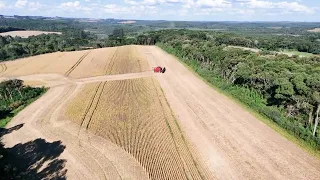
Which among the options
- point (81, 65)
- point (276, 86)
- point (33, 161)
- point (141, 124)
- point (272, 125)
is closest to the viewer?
point (33, 161)

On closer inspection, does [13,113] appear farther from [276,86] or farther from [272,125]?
[276,86]

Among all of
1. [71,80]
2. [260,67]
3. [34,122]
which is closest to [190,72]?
[260,67]

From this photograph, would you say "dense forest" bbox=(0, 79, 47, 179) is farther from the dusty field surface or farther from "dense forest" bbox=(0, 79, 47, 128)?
the dusty field surface

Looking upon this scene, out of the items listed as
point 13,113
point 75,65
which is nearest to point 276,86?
point 13,113

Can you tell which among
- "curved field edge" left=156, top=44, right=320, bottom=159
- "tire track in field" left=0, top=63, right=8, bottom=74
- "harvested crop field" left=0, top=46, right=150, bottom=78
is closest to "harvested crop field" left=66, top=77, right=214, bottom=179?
"curved field edge" left=156, top=44, right=320, bottom=159

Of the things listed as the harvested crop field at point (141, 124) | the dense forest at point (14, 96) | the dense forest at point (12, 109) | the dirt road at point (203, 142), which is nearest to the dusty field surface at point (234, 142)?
the dirt road at point (203, 142)

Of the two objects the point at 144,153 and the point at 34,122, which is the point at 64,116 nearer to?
the point at 34,122
